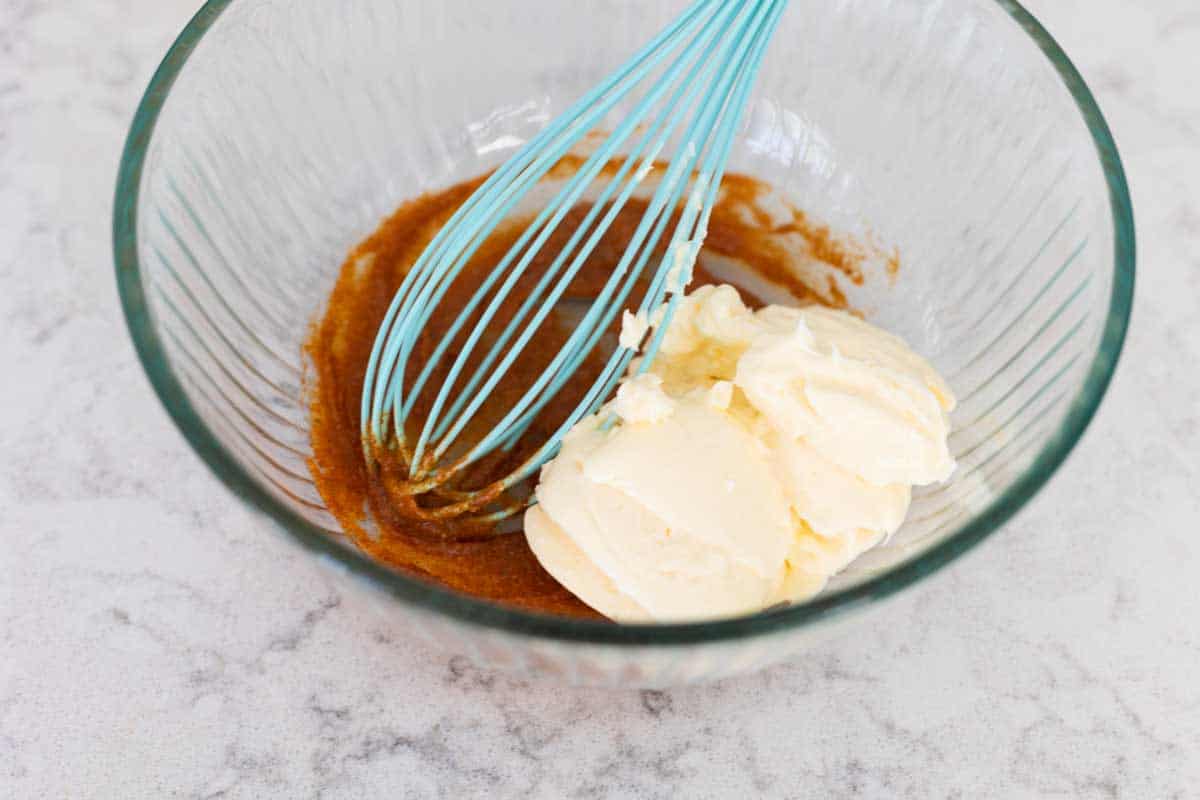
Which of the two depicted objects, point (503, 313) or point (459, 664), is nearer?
point (459, 664)

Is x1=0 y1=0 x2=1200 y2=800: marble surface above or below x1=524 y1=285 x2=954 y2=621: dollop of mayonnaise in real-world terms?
below

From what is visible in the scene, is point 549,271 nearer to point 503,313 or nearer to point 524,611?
point 503,313

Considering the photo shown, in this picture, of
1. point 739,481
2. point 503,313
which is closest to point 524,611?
point 739,481

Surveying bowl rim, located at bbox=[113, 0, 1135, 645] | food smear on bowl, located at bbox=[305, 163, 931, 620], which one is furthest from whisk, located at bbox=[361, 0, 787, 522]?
bowl rim, located at bbox=[113, 0, 1135, 645]

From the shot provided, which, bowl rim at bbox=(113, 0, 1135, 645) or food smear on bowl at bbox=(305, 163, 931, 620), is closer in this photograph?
bowl rim at bbox=(113, 0, 1135, 645)

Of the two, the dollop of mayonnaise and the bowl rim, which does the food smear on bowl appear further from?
the bowl rim

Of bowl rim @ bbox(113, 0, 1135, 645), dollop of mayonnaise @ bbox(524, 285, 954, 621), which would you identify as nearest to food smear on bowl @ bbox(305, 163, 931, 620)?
dollop of mayonnaise @ bbox(524, 285, 954, 621)
